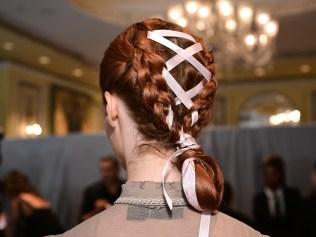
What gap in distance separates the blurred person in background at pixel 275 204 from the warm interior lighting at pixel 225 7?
2.34 m

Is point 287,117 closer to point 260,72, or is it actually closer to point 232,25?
point 260,72

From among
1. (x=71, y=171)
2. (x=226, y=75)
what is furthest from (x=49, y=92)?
(x=71, y=171)

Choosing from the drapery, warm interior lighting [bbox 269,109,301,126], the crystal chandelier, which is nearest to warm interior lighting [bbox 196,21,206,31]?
the crystal chandelier

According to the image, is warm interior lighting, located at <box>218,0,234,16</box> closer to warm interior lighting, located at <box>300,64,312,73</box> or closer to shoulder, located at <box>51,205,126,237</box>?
warm interior lighting, located at <box>300,64,312,73</box>

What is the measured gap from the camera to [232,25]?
5.67m

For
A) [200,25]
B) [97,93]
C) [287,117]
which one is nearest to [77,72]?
[97,93]

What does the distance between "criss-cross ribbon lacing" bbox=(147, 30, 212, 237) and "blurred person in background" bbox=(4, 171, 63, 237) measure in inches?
102

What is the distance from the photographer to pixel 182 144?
775mm

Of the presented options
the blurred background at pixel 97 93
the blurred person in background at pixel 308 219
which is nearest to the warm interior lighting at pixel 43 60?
the blurred background at pixel 97 93

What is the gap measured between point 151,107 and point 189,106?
6cm

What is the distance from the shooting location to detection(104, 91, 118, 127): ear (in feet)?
2.59

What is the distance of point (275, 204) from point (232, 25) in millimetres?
2664

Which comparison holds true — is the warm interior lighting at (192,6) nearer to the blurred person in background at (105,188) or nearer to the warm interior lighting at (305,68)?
the blurred person in background at (105,188)

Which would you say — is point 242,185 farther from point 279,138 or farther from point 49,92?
point 49,92
